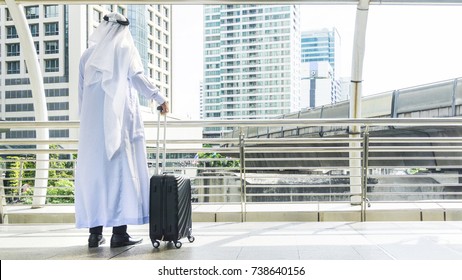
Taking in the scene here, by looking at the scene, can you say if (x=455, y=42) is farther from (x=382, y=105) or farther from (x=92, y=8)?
(x=382, y=105)

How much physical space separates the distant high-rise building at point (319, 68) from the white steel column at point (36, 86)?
2.82 meters

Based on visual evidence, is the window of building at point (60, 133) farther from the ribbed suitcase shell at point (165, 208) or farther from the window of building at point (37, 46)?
the ribbed suitcase shell at point (165, 208)

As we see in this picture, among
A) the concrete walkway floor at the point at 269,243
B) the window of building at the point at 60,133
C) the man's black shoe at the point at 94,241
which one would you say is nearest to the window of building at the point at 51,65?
the window of building at the point at 60,133

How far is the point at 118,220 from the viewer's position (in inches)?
120

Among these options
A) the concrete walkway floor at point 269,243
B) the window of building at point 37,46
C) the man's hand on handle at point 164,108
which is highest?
the window of building at point 37,46

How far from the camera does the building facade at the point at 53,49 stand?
490 cm

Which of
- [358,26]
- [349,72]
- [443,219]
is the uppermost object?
[358,26]

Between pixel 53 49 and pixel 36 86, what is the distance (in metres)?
0.74

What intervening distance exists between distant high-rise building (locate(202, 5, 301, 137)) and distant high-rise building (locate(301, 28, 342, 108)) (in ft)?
0.42

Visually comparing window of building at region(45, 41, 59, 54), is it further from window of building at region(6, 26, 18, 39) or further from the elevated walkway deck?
the elevated walkway deck

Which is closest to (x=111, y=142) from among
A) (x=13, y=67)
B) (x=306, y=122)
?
(x=306, y=122)
